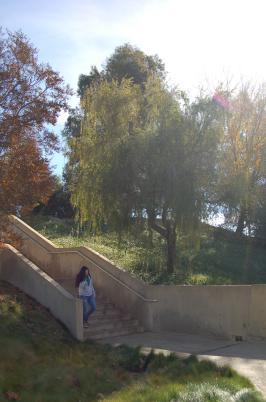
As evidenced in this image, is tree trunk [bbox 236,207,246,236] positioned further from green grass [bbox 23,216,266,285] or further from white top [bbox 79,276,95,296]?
white top [bbox 79,276,95,296]

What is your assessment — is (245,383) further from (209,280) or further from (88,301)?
(209,280)

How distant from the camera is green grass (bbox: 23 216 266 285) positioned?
617 inches

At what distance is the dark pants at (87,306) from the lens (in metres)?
12.0

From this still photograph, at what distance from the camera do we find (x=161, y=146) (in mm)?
14648

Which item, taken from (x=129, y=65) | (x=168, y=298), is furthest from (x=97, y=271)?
(x=129, y=65)

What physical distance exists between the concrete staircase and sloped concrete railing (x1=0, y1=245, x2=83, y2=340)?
59cm

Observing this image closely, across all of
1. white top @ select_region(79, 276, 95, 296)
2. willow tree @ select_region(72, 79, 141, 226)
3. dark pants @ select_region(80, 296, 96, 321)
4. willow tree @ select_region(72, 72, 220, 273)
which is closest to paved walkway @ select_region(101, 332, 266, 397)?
dark pants @ select_region(80, 296, 96, 321)

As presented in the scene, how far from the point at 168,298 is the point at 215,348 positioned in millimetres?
2658

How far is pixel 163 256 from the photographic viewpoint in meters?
16.8

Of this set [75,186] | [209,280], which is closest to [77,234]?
[75,186]

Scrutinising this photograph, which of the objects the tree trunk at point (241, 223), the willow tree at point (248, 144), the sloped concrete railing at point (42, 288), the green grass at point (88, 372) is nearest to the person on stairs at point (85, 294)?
the sloped concrete railing at point (42, 288)

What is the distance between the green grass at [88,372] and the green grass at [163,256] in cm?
517

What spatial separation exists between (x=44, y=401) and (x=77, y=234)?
12540 millimetres

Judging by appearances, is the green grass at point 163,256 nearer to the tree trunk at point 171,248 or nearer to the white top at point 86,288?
the tree trunk at point 171,248
